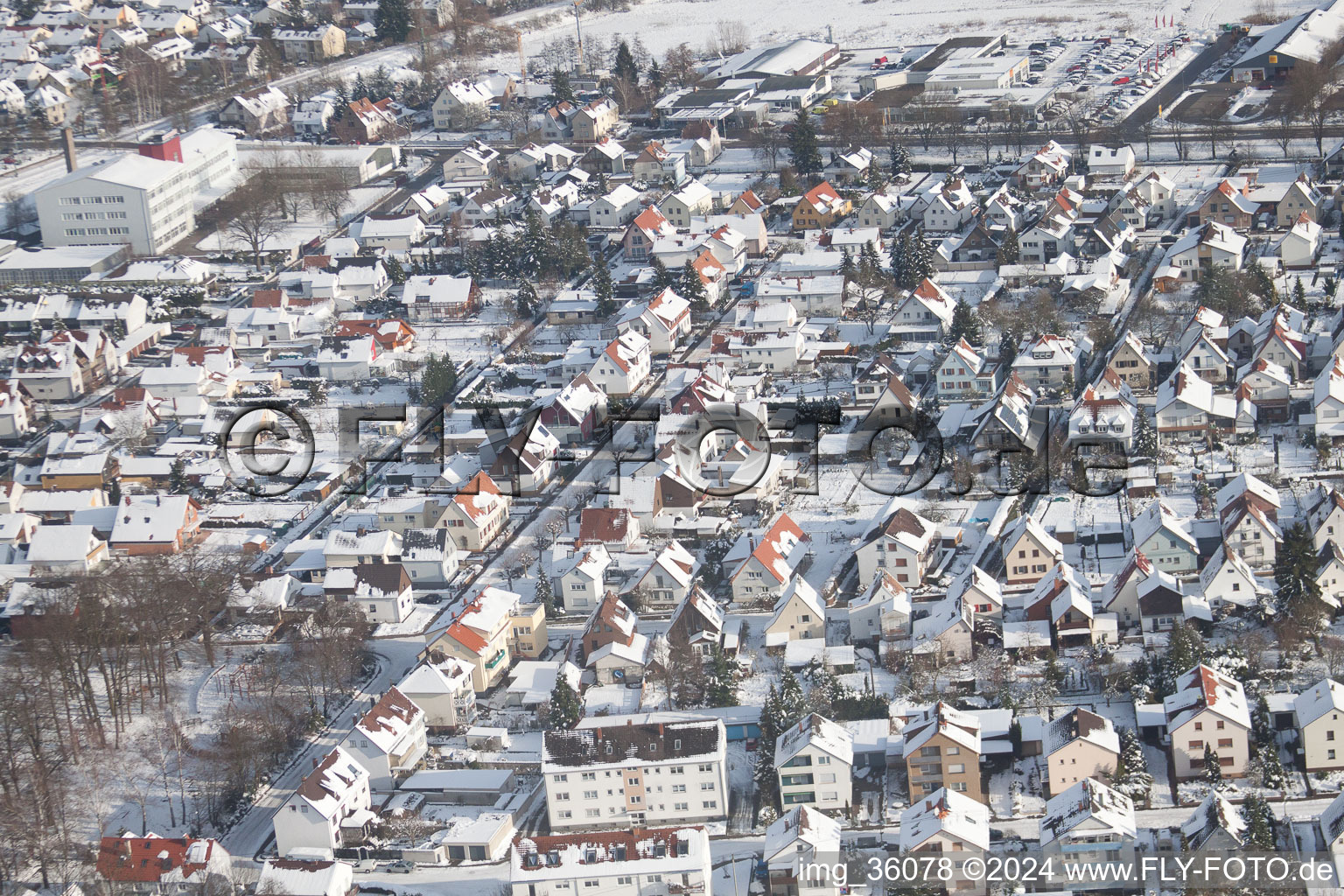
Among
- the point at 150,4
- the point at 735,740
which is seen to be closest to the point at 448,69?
the point at 150,4

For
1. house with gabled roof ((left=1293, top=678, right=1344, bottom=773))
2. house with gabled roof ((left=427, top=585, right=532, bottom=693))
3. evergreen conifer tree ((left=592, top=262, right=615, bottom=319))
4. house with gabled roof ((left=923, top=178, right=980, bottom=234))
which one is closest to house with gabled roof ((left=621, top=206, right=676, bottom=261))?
evergreen conifer tree ((left=592, top=262, right=615, bottom=319))

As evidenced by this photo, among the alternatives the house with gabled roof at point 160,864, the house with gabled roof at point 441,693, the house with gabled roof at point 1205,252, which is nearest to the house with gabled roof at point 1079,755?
the house with gabled roof at point 441,693

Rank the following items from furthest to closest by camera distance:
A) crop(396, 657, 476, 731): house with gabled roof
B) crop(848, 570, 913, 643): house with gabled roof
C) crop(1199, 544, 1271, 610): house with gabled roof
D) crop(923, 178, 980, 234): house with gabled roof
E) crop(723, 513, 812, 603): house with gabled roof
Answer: crop(923, 178, 980, 234): house with gabled roof
crop(723, 513, 812, 603): house with gabled roof
crop(848, 570, 913, 643): house with gabled roof
crop(1199, 544, 1271, 610): house with gabled roof
crop(396, 657, 476, 731): house with gabled roof

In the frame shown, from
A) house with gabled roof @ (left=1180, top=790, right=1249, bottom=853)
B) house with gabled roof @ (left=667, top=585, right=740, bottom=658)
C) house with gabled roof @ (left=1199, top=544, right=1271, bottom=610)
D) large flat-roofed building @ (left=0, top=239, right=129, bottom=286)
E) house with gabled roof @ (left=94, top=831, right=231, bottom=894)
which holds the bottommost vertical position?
large flat-roofed building @ (left=0, top=239, right=129, bottom=286)

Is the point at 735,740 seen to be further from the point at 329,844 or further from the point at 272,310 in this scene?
the point at 272,310

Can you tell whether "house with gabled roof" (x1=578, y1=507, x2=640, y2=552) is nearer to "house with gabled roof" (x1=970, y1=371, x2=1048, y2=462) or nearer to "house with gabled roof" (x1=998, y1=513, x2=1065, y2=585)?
"house with gabled roof" (x1=998, y1=513, x2=1065, y2=585)

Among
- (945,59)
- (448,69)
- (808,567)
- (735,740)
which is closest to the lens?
(735,740)

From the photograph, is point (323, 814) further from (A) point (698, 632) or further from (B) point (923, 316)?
(B) point (923, 316)

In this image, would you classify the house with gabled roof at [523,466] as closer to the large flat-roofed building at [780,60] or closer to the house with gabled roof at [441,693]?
the house with gabled roof at [441,693]

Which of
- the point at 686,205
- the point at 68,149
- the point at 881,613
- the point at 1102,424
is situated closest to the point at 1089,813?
the point at 881,613
